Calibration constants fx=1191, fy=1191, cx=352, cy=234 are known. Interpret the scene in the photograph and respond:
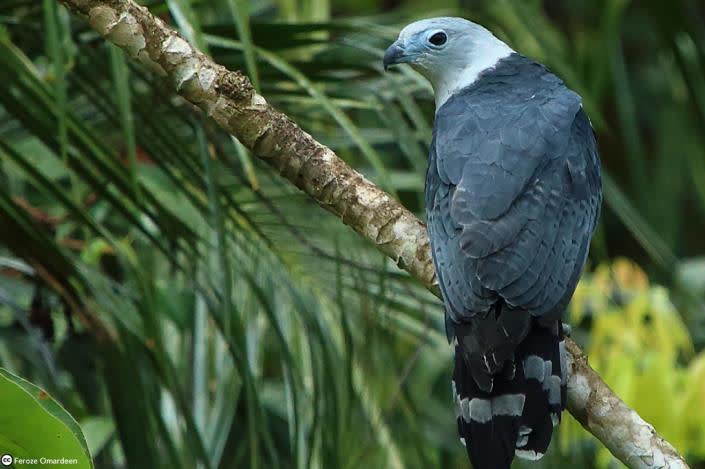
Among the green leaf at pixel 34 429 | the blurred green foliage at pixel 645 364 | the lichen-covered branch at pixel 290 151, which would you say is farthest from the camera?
the blurred green foliage at pixel 645 364

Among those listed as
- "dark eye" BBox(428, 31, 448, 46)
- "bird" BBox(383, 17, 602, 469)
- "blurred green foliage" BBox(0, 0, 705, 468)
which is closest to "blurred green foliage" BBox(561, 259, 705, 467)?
"blurred green foliage" BBox(0, 0, 705, 468)

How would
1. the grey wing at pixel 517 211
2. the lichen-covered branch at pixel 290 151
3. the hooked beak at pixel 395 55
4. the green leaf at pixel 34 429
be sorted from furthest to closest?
1. the hooked beak at pixel 395 55
2. the grey wing at pixel 517 211
3. the lichen-covered branch at pixel 290 151
4. the green leaf at pixel 34 429

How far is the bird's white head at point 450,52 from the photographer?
305cm

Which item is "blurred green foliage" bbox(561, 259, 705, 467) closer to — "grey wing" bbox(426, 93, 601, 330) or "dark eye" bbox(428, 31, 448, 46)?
"grey wing" bbox(426, 93, 601, 330)

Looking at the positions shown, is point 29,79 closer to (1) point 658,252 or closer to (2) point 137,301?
(2) point 137,301

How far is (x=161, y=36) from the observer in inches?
86.4

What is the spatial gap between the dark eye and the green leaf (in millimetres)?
1718

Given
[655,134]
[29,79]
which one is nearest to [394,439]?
[29,79]

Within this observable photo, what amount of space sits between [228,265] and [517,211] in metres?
Result: 0.59

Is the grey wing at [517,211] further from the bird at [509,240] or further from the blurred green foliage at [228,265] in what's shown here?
the blurred green foliage at [228,265]

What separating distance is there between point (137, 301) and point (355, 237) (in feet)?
2.05

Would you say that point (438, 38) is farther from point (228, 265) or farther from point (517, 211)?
point (228, 265)

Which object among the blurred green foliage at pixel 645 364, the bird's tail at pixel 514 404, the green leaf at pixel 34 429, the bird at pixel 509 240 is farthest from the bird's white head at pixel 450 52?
the green leaf at pixel 34 429

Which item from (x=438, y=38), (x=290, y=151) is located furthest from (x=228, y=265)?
(x=438, y=38)
